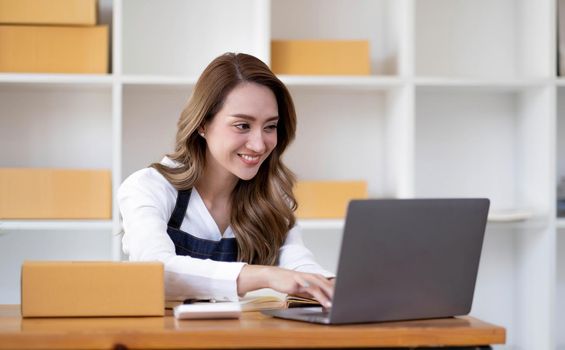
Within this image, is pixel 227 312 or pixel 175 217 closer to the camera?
pixel 227 312

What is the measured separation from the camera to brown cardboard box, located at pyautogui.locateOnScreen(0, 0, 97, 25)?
3.22 metres

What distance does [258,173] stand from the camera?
8.32 feet

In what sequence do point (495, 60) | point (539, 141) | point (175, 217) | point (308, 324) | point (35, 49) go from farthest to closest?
1. point (495, 60)
2. point (539, 141)
3. point (35, 49)
4. point (175, 217)
5. point (308, 324)

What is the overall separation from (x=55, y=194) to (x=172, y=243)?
128cm

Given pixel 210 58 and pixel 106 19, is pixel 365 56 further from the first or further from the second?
pixel 106 19

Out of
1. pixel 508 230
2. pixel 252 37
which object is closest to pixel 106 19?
pixel 252 37

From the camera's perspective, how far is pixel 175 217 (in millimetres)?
2375

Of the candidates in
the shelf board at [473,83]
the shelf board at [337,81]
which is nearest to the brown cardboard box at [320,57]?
the shelf board at [337,81]

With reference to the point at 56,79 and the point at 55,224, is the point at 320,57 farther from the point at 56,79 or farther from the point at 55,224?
the point at 55,224

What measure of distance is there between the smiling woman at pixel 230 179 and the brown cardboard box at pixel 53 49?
957 millimetres

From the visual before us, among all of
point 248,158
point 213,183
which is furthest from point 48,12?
point 248,158

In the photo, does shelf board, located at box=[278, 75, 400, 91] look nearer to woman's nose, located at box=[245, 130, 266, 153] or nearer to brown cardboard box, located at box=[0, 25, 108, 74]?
brown cardboard box, located at box=[0, 25, 108, 74]

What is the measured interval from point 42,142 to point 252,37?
0.94 meters

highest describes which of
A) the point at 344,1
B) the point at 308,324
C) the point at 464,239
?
the point at 344,1
